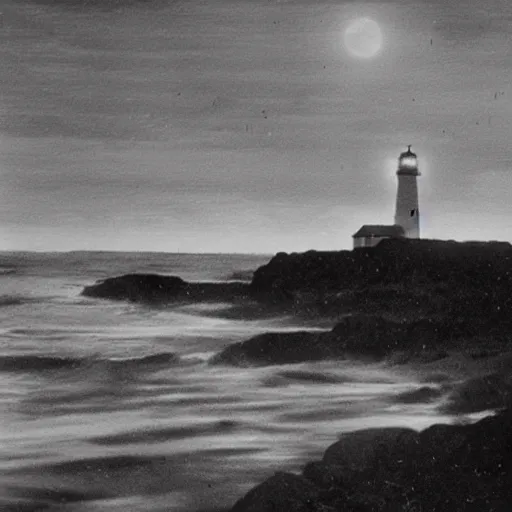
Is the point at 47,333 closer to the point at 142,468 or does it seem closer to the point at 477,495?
the point at 142,468

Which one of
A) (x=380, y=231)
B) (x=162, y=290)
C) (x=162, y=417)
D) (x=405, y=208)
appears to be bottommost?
(x=162, y=417)

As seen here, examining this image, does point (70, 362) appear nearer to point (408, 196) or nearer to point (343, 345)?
point (343, 345)

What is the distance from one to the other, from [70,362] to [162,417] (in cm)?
921

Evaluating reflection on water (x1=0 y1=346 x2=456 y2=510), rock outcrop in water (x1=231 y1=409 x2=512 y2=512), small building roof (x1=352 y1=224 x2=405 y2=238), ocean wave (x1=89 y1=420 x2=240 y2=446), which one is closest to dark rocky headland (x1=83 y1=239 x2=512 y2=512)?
rock outcrop in water (x1=231 y1=409 x2=512 y2=512)

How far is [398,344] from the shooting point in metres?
21.0

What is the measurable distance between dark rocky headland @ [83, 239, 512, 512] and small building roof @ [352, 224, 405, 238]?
157 cm

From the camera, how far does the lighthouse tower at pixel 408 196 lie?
4159 cm

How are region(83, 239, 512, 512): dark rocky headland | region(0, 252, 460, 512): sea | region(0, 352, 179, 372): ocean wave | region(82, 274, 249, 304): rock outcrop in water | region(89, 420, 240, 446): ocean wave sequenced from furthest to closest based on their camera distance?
region(82, 274, 249, 304): rock outcrop in water, region(0, 352, 179, 372): ocean wave, region(89, 420, 240, 446): ocean wave, region(0, 252, 460, 512): sea, region(83, 239, 512, 512): dark rocky headland

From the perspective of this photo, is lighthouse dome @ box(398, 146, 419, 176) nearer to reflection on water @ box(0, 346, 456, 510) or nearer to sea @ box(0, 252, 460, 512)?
sea @ box(0, 252, 460, 512)

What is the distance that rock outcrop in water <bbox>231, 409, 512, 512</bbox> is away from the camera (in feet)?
24.4

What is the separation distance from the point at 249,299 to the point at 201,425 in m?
28.9

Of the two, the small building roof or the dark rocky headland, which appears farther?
the small building roof

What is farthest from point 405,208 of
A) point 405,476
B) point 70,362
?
point 405,476

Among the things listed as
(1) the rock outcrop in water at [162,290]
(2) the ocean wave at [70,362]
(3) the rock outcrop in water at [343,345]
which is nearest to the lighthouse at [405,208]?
(1) the rock outcrop in water at [162,290]
